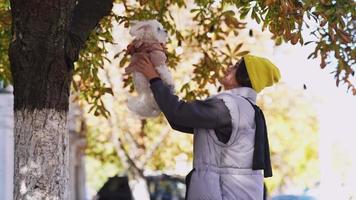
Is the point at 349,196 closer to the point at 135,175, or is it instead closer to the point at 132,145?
the point at 135,175

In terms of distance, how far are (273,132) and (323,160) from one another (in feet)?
41.5

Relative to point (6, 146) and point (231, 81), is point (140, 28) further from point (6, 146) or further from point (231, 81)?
point (6, 146)

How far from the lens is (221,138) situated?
4.49 meters

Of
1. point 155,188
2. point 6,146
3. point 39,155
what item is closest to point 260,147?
point 39,155

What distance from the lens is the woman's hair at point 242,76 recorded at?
469 cm

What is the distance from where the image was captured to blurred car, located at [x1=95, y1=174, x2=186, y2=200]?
1644 cm

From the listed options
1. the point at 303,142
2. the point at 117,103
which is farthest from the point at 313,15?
the point at 303,142

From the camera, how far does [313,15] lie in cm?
587

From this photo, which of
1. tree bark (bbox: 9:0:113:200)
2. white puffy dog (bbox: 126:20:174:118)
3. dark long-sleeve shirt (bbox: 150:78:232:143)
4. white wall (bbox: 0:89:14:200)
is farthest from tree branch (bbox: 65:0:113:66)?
white wall (bbox: 0:89:14:200)

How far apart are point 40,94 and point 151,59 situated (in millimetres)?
626

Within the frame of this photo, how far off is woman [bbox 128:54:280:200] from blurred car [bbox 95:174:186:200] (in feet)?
38.8

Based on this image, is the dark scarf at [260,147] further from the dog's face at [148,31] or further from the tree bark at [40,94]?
the tree bark at [40,94]

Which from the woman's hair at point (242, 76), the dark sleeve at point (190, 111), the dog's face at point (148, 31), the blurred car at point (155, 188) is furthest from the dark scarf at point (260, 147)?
the blurred car at point (155, 188)

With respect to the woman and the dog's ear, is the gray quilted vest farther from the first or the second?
the dog's ear
